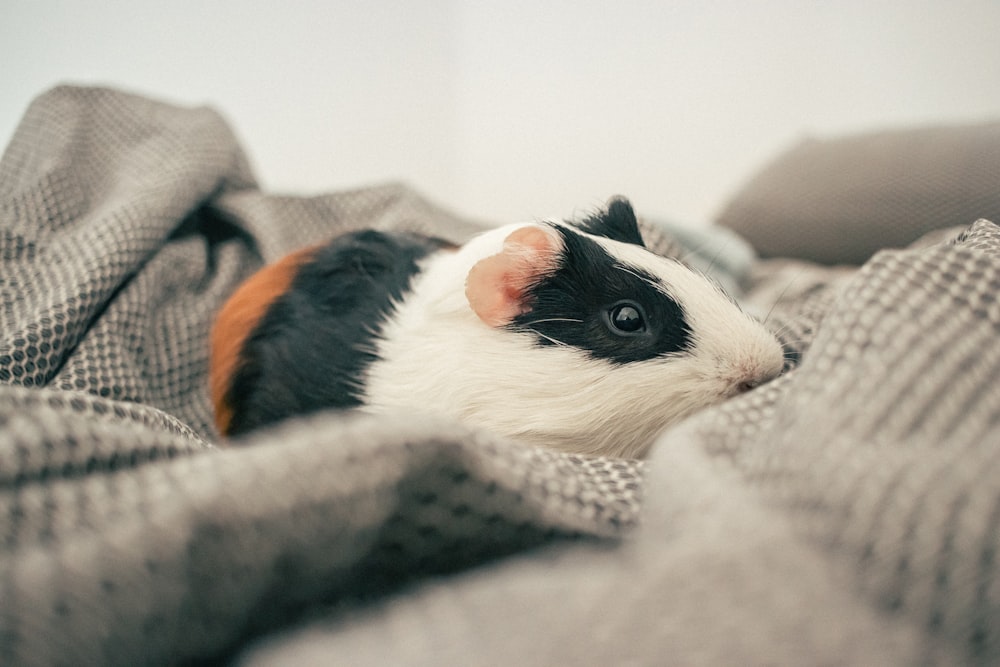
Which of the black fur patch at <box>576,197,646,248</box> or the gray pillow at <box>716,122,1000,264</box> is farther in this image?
the gray pillow at <box>716,122,1000,264</box>

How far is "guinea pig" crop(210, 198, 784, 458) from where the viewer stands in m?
0.49

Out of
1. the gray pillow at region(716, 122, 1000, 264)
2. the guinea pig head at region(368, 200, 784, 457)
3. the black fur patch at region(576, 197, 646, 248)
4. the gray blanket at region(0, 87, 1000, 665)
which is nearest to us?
the gray blanket at region(0, 87, 1000, 665)

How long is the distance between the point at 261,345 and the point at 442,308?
0.19 m

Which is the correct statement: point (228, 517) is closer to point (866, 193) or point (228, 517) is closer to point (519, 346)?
point (519, 346)

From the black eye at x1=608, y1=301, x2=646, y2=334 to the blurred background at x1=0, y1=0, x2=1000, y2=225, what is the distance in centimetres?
112

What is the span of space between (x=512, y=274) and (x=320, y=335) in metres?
0.20

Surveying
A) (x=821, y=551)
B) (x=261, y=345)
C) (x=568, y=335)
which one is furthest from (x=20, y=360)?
(x=821, y=551)

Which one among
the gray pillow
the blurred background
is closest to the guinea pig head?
the gray pillow

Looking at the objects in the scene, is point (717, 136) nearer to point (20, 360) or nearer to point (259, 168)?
point (259, 168)

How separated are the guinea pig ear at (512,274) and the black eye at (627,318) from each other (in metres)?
0.07

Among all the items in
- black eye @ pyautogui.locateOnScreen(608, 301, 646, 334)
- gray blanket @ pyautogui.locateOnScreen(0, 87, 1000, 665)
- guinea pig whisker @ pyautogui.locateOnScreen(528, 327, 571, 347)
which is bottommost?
guinea pig whisker @ pyautogui.locateOnScreen(528, 327, 571, 347)

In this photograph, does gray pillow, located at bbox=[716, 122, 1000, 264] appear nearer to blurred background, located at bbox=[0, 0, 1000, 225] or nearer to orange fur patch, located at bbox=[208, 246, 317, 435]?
blurred background, located at bbox=[0, 0, 1000, 225]

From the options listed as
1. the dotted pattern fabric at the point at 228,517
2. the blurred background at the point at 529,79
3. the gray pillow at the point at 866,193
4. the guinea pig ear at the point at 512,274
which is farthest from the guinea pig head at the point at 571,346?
the blurred background at the point at 529,79

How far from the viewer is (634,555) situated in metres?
0.24
